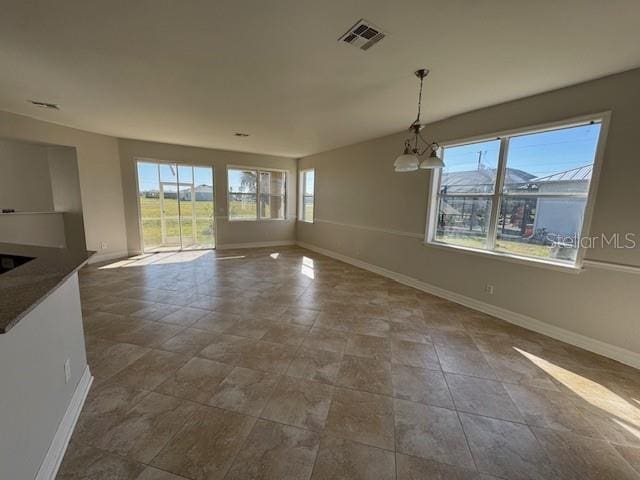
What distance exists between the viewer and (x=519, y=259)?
3189 millimetres

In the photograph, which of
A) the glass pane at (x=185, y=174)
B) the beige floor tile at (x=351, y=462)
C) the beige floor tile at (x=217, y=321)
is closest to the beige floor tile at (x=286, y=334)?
the beige floor tile at (x=217, y=321)

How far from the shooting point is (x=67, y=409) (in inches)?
64.1

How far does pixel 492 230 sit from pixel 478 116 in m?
1.56

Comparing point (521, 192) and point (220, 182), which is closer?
point (521, 192)

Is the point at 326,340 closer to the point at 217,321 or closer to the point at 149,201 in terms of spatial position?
the point at 217,321

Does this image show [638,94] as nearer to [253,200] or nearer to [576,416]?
[576,416]

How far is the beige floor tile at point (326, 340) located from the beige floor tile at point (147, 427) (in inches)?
47.5

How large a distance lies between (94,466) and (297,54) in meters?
3.15

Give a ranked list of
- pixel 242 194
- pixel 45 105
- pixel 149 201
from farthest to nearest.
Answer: pixel 242 194 → pixel 149 201 → pixel 45 105

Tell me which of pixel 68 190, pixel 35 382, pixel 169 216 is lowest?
pixel 35 382

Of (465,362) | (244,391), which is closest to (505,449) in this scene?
(465,362)

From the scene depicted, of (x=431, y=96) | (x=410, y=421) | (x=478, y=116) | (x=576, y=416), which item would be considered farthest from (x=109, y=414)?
(x=478, y=116)

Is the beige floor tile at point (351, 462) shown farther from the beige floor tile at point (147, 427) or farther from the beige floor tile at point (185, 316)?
the beige floor tile at point (185, 316)

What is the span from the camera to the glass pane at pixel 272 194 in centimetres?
763
